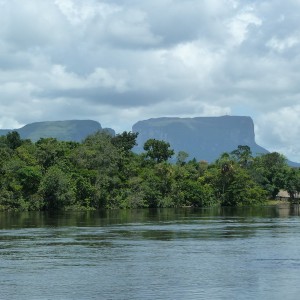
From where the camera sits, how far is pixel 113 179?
4454 inches

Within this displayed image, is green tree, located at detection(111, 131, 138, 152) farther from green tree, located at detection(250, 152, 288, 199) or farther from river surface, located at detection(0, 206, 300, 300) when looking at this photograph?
river surface, located at detection(0, 206, 300, 300)

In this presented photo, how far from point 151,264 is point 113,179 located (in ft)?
257

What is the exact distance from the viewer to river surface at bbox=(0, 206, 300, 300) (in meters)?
27.6

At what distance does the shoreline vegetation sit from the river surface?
4534cm

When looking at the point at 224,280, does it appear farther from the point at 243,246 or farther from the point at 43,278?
the point at 243,246

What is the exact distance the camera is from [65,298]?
2631 centimetres

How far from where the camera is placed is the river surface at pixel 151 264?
90.5 feet

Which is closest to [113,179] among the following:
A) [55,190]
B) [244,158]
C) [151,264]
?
[55,190]

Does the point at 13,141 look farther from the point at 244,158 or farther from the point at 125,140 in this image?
the point at 244,158

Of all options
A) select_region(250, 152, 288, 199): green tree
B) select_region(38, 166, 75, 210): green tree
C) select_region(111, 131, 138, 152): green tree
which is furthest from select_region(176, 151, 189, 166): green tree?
select_region(38, 166, 75, 210): green tree

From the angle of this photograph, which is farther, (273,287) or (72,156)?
(72,156)

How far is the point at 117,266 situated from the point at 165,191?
8807cm


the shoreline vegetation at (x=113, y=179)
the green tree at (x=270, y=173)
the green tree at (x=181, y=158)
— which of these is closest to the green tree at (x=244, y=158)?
the green tree at (x=270, y=173)

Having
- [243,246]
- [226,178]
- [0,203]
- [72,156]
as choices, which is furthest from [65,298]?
[226,178]
